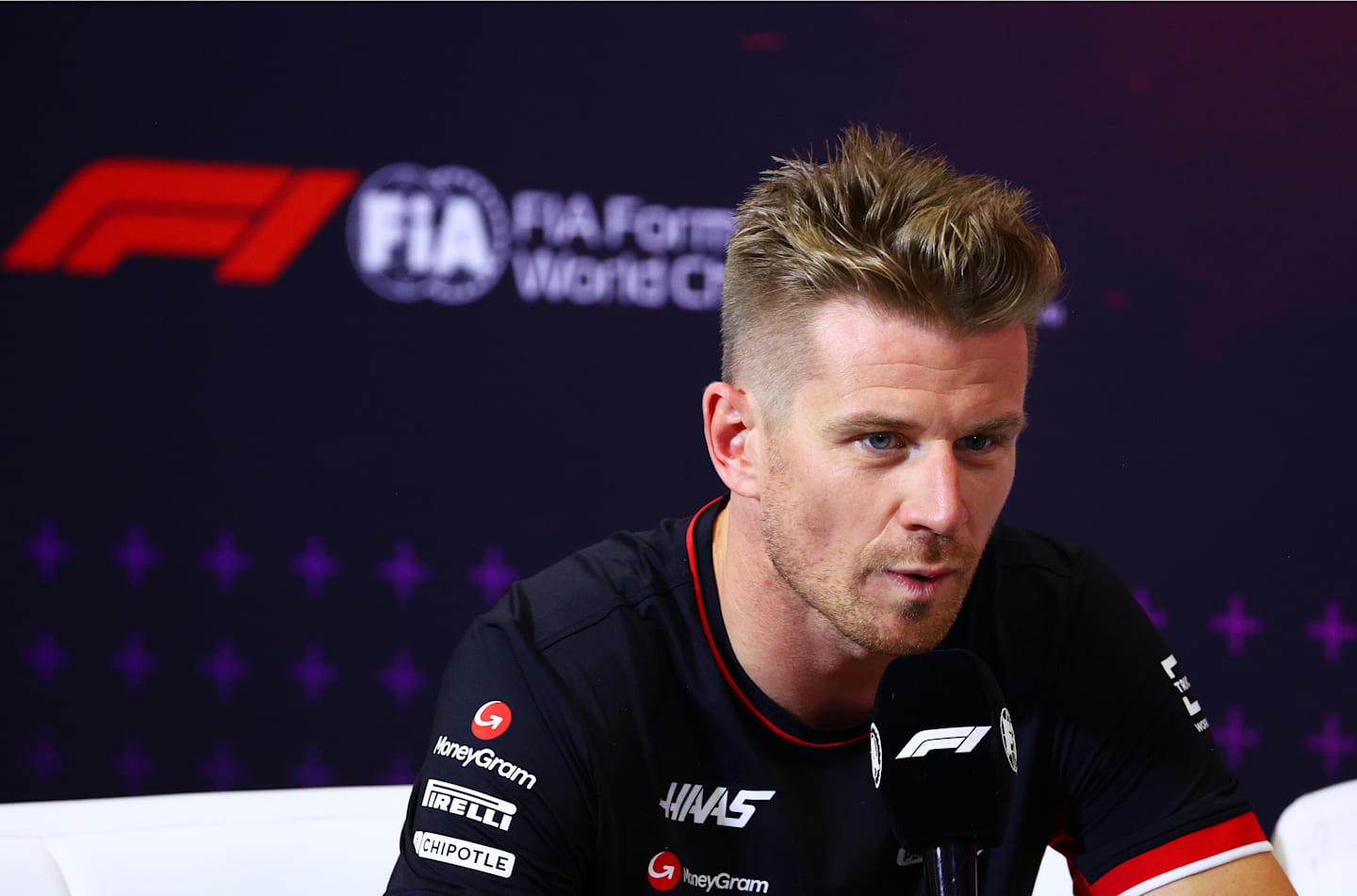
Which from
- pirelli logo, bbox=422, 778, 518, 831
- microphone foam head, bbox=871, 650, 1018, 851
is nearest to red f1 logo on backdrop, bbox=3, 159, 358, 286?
pirelli logo, bbox=422, 778, 518, 831

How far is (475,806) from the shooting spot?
123cm

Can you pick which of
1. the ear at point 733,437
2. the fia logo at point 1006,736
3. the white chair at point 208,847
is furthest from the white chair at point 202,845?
the fia logo at point 1006,736

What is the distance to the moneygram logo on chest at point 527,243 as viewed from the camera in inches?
96.3

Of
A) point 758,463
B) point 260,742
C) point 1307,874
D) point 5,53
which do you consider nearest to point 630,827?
point 758,463

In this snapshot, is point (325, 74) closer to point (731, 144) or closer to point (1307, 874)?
point (731, 144)

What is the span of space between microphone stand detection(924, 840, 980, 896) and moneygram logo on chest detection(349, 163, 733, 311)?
1.69m

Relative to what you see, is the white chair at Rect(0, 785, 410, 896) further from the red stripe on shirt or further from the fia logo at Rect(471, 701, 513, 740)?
the red stripe on shirt

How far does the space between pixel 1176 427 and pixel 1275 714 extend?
0.60 m

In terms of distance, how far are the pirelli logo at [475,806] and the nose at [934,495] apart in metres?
0.43

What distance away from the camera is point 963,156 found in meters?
2.63

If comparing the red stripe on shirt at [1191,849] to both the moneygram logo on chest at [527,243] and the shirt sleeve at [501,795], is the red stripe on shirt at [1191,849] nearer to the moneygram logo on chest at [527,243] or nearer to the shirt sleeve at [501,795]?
the shirt sleeve at [501,795]

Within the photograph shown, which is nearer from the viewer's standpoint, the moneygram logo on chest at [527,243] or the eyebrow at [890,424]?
the eyebrow at [890,424]

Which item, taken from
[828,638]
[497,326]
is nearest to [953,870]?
[828,638]

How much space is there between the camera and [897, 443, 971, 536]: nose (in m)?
1.21
